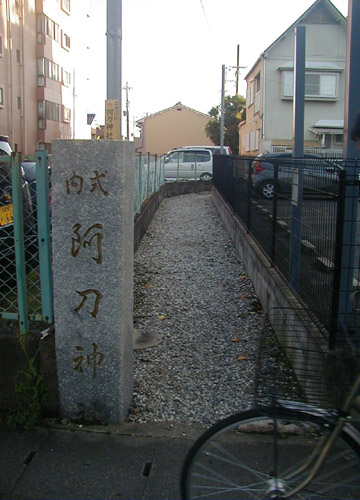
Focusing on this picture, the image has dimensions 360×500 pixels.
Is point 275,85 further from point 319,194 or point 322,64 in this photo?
point 319,194

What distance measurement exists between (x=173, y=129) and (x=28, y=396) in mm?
51342

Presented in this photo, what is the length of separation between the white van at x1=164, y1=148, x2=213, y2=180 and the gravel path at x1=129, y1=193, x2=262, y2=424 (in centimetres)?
1251

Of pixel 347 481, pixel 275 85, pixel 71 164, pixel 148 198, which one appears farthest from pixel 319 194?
pixel 275 85

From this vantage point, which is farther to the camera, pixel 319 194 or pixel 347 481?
pixel 319 194

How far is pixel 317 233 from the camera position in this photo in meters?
4.12

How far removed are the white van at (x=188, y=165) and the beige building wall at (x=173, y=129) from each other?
30.9 metres

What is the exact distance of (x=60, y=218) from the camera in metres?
3.27

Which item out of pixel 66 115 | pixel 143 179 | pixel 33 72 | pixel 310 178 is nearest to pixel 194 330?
pixel 310 178

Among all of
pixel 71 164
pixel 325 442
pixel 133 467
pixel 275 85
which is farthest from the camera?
pixel 275 85

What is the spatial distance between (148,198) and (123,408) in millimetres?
8831

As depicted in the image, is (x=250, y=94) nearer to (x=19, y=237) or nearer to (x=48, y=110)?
(x=48, y=110)

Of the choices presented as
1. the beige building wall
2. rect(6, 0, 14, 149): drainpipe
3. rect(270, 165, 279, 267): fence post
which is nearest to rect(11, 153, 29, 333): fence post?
rect(270, 165, 279, 267): fence post

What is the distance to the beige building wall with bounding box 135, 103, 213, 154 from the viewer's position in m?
52.9

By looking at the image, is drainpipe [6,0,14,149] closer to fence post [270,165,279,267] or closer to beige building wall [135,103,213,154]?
beige building wall [135,103,213,154]
